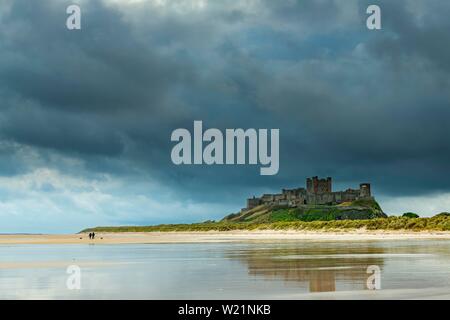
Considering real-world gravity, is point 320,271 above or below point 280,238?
below

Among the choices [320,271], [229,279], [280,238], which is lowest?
[229,279]

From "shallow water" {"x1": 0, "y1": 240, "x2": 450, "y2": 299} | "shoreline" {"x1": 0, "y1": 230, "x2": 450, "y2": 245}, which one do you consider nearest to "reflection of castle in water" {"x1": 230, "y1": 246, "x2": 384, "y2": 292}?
"shallow water" {"x1": 0, "y1": 240, "x2": 450, "y2": 299}

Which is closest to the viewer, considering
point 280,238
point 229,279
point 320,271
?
point 229,279

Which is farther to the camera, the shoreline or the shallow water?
the shoreline

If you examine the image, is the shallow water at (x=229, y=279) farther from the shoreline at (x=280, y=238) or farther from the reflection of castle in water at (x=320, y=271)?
the shoreline at (x=280, y=238)

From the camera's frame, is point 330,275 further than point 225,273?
No

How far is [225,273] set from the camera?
24.2m

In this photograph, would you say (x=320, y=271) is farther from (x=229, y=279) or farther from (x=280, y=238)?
(x=280, y=238)

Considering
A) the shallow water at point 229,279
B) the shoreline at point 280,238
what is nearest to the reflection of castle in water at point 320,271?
the shallow water at point 229,279

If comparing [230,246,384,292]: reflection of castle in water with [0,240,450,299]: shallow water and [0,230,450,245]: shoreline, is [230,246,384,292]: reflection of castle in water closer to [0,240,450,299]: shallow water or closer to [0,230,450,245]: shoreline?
[0,240,450,299]: shallow water

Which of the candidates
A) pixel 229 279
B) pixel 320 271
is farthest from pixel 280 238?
pixel 229 279
